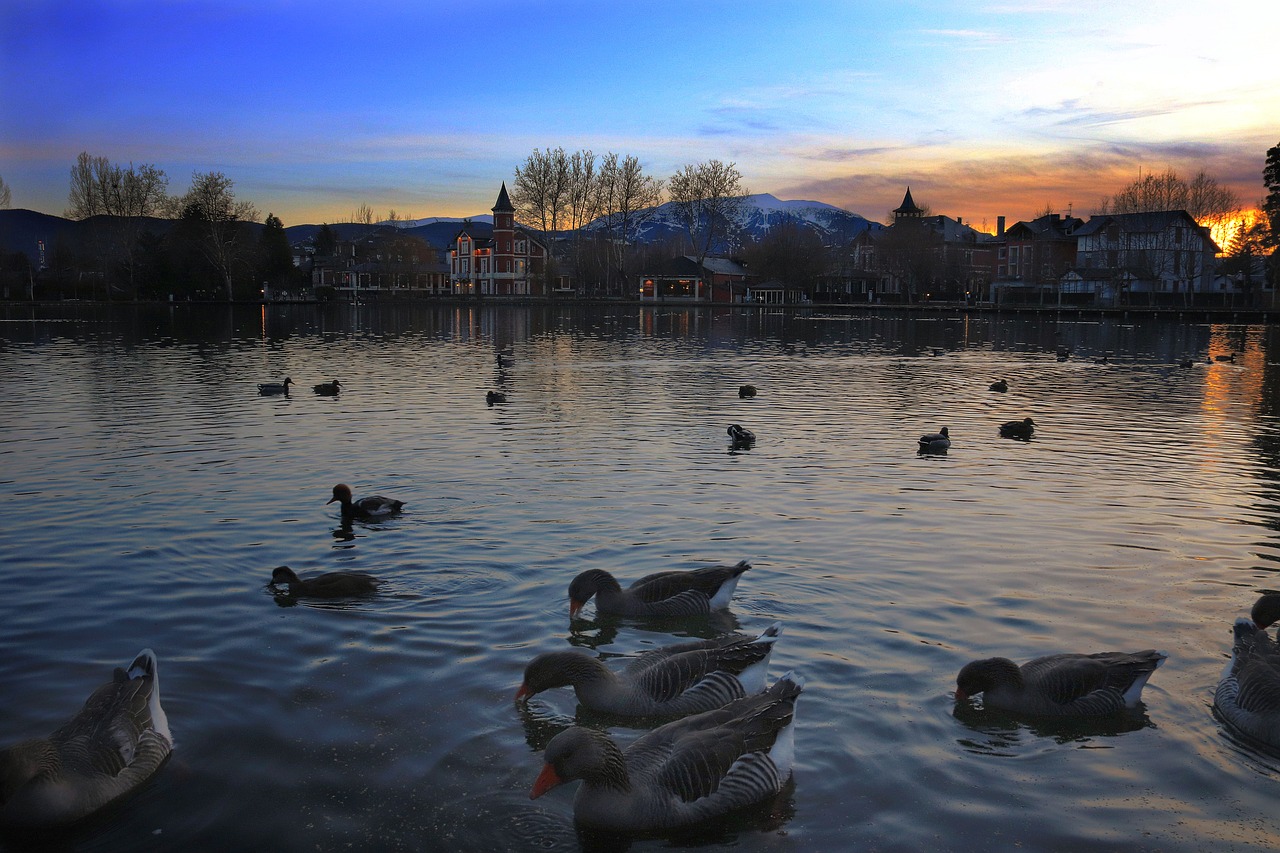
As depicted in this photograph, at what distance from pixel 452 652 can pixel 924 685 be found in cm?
→ 409

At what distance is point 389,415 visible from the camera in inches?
890

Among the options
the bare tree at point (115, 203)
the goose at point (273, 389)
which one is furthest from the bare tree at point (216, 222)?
the goose at point (273, 389)

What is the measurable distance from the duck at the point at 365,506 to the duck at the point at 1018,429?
45.5 feet

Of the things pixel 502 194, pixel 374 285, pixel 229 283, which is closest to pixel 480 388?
pixel 229 283

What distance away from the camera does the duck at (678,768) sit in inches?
224

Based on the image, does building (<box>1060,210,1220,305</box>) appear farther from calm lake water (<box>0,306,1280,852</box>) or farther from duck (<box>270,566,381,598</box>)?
duck (<box>270,566,381,598</box>)

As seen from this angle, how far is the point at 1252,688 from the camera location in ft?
23.4

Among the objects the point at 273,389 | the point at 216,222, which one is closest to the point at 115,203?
the point at 216,222

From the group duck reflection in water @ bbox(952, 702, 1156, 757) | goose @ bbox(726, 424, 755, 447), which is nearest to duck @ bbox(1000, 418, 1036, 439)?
goose @ bbox(726, 424, 755, 447)

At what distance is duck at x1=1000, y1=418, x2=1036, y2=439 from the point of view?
2055cm

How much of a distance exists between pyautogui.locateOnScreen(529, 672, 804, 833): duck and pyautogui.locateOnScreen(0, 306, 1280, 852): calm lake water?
0.57ft

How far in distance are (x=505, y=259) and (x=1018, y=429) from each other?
129167 millimetres

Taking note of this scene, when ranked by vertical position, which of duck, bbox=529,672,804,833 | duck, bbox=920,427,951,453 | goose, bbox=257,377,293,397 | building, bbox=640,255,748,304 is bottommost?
duck, bbox=529,672,804,833

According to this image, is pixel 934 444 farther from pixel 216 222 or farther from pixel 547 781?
pixel 216 222
